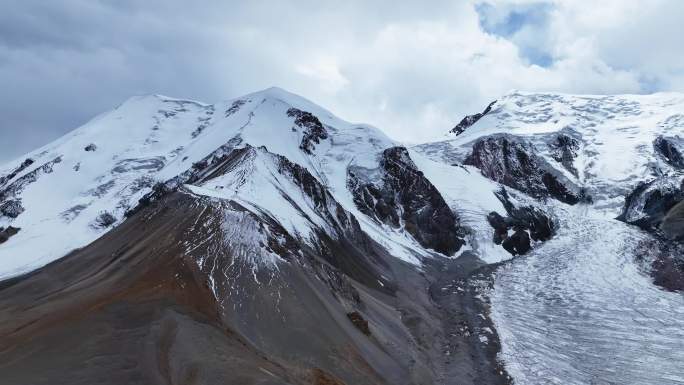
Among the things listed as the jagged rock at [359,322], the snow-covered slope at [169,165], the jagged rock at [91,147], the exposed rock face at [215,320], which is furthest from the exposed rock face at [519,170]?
the jagged rock at [359,322]

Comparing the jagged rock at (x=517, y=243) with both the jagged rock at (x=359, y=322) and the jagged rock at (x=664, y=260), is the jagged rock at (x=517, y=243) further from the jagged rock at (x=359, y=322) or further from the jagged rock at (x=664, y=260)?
the jagged rock at (x=359, y=322)

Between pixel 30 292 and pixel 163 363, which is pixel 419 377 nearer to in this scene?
pixel 163 363

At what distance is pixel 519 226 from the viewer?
11644 centimetres

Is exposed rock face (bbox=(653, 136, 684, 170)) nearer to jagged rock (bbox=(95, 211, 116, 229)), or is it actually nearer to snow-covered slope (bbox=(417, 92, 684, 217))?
snow-covered slope (bbox=(417, 92, 684, 217))

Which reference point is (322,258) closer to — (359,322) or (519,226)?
(359,322)

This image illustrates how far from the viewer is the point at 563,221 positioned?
129m

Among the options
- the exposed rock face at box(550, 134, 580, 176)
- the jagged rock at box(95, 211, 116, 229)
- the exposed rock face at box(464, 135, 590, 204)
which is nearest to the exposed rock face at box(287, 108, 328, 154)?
the exposed rock face at box(464, 135, 590, 204)

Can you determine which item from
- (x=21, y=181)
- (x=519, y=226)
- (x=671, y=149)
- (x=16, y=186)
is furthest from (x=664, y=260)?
(x=21, y=181)

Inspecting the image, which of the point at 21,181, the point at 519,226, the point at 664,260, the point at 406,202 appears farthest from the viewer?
the point at 21,181

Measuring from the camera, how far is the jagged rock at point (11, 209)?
110 m

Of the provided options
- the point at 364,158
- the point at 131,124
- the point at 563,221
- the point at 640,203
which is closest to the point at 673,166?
the point at 640,203

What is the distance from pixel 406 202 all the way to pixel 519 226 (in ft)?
75.0

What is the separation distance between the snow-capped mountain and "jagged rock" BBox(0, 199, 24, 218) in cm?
54

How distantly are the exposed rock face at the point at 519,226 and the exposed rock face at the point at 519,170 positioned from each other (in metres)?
27.3
